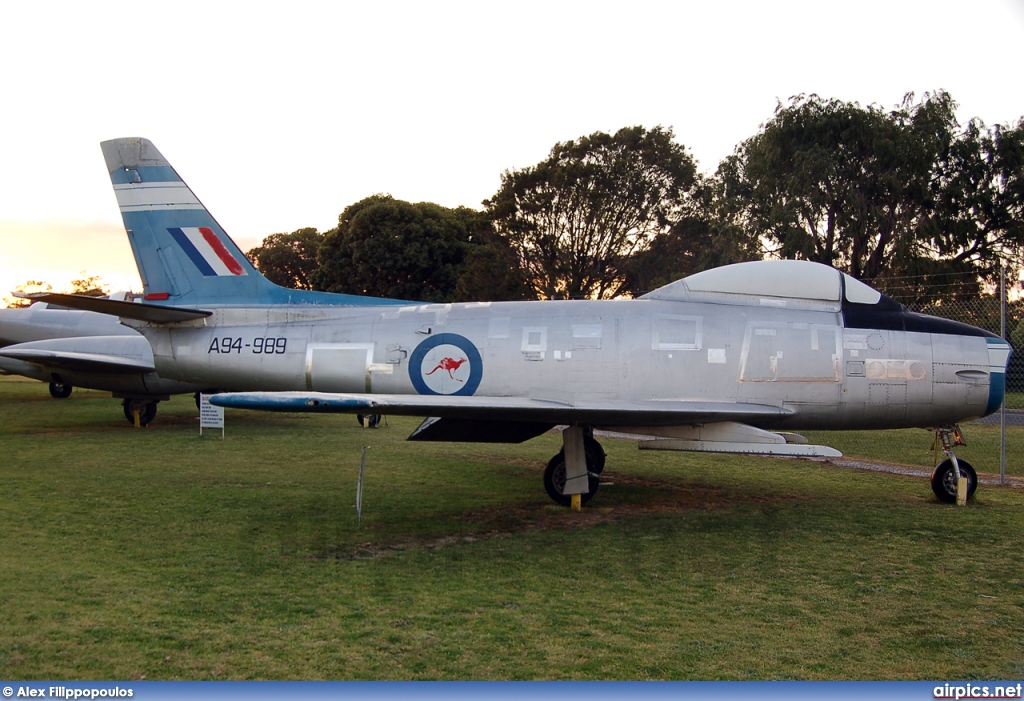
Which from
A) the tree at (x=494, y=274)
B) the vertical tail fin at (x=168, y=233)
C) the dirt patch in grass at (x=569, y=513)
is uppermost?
the tree at (x=494, y=274)

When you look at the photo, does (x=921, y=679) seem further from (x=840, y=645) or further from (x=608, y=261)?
(x=608, y=261)

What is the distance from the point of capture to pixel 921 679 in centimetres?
447

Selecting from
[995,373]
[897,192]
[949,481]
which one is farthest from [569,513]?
[897,192]

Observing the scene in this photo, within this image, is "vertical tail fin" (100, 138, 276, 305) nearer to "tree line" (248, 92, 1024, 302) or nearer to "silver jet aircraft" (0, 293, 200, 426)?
"silver jet aircraft" (0, 293, 200, 426)

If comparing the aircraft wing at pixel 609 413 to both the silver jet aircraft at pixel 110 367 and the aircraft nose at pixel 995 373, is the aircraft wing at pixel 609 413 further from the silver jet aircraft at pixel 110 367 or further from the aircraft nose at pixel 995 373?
the silver jet aircraft at pixel 110 367

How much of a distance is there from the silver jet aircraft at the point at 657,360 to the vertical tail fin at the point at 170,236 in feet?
2.19

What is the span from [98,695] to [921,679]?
4446mm

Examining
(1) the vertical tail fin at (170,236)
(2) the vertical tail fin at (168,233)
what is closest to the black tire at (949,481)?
(1) the vertical tail fin at (170,236)

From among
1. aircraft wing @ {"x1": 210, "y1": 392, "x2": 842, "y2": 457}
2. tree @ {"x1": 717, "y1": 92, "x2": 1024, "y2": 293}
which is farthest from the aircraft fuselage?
tree @ {"x1": 717, "y1": 92, "x2": 1024, "y2": 293}

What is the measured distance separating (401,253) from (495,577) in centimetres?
4253

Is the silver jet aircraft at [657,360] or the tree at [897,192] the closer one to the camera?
the silver jet aircraft at [657,360]

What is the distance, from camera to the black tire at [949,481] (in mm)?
10102

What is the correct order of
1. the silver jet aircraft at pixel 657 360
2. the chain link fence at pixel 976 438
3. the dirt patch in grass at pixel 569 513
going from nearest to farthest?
1. the dirt patch in grass at pixel 569 513
2. the silver jet aircraft at pixel 657 360
3. the chain link fence at pixel 976 438

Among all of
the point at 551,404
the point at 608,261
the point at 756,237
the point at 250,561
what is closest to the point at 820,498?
the point at 551,404
